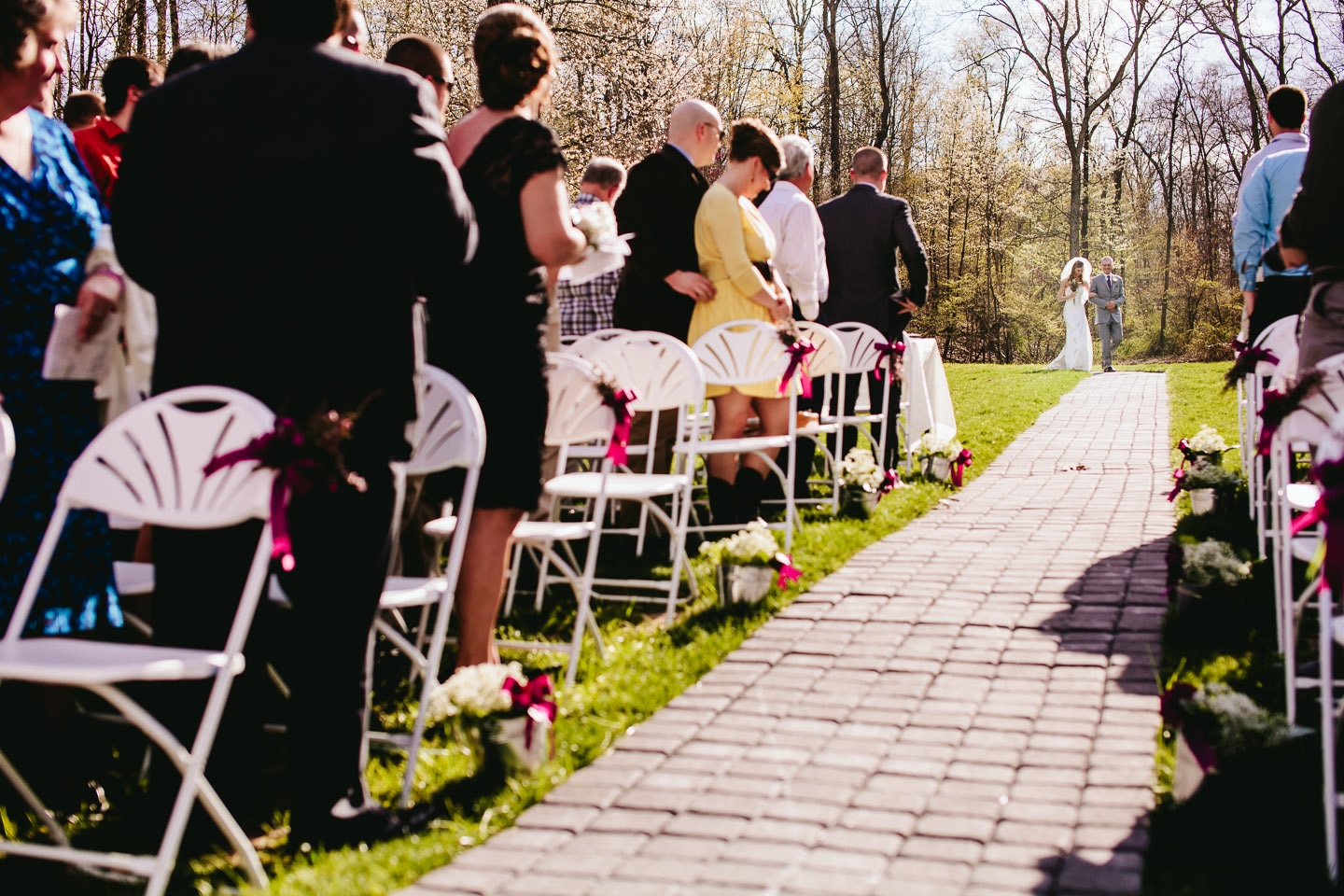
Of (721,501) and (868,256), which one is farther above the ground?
(868,256)

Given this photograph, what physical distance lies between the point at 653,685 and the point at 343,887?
67.7 inches

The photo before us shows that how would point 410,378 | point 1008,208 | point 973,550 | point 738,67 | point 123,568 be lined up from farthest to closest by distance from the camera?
1. point 1008,208
2. point 738,67
3. point 973,550
4. point 123,568
5. point 410,378

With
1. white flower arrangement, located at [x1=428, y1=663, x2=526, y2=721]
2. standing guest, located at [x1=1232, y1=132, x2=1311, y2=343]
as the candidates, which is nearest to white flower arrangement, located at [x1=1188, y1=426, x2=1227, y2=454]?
standing guest, located at [x1=1232, y1=132, x2=1311, y2=343]

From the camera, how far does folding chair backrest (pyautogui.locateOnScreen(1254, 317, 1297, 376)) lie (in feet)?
19.8

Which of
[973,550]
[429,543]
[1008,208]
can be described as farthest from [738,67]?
[429,543]

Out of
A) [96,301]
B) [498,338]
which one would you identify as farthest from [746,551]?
[96,301]

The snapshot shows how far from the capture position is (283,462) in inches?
108

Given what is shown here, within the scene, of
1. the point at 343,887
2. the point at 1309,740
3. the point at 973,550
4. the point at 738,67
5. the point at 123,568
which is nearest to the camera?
the point at 343,887

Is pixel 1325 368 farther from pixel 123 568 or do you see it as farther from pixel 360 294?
pixel 123 568

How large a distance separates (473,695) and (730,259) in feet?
12.0

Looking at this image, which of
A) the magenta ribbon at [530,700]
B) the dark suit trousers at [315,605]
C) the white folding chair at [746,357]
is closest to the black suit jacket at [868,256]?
the white folding chair at [746,357]

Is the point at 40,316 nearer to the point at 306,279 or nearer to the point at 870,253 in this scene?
the point at 306,279

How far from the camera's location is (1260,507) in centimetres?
562

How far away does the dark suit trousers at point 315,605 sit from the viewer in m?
3.08
